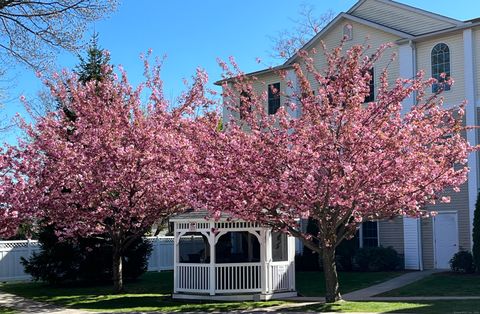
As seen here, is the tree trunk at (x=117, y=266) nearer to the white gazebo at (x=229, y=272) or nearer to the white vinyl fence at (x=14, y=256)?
the white gazebo at (x=229, y=272)

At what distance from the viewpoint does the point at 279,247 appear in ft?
64.3

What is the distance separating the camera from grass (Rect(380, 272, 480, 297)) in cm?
1738

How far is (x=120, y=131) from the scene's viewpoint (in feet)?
60.2

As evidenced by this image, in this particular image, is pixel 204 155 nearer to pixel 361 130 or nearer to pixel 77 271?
pixel 361 130

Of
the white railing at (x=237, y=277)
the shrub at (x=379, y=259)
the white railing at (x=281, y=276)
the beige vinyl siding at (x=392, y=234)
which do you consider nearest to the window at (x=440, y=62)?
the beige vinyl siding at (x=392, y=234)

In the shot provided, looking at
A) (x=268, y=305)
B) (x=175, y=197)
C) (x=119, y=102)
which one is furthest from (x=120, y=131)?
(x=268, y=305)

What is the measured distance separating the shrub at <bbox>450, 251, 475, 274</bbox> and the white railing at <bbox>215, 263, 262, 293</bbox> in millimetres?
7743

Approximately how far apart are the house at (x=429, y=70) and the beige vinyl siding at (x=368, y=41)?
0.14 ft

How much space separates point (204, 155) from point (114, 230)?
558 cm

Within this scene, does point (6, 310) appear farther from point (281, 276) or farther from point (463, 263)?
point (463, 263)

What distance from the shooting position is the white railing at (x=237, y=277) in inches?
699

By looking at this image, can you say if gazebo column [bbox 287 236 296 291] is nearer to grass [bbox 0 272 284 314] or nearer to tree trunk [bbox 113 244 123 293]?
grass [bbox 0 272 284 314]

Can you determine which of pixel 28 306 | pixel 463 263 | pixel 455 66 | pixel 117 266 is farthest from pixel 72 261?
pixel 455 66

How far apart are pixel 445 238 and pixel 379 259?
258 centimetres
